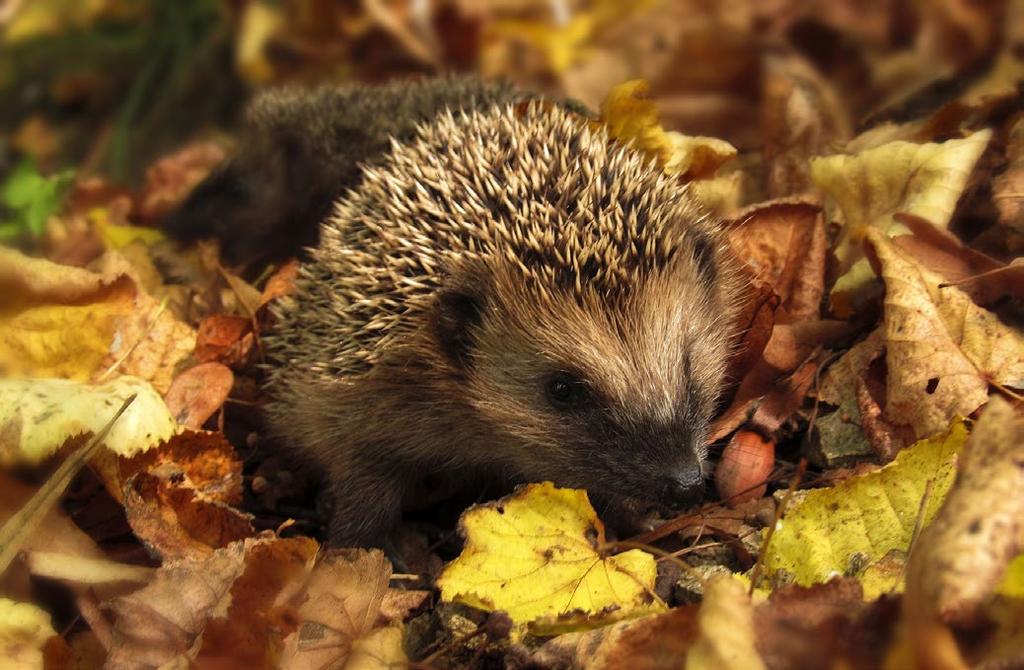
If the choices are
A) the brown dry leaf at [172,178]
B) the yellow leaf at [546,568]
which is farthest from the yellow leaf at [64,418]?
the brown dry leaf at [172,178]

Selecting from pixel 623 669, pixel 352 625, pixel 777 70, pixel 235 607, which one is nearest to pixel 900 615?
pixel 623 669

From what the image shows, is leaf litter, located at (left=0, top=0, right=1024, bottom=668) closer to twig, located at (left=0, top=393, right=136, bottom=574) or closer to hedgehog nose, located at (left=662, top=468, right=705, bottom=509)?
twig, located at (left=0, top=393, right=136, bottom=574)

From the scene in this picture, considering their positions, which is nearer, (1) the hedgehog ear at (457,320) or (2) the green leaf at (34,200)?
(1) the hedgehog ear at (457,320)

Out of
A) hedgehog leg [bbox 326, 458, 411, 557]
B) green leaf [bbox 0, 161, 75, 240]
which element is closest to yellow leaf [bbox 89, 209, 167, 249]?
green leaf [bbox 0, 161, 75, 240]

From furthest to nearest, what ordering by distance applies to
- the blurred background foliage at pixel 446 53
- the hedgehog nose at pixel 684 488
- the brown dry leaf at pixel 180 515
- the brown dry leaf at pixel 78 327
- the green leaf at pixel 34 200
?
the blurred background foliage at pixel 446 53 < the green leaf at pixel 34 200 < the brown dry leaf at pixel 78 327 < the brown dry leaf at pixel 180 515 < the hedgehog nose at pixel 684 488

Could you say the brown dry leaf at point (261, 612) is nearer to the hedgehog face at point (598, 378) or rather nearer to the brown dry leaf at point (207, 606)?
the brown dry leaf at point (207, 606)

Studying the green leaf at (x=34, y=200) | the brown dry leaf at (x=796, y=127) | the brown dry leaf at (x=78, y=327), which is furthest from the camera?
the green leaf at (x=34, y=200)
